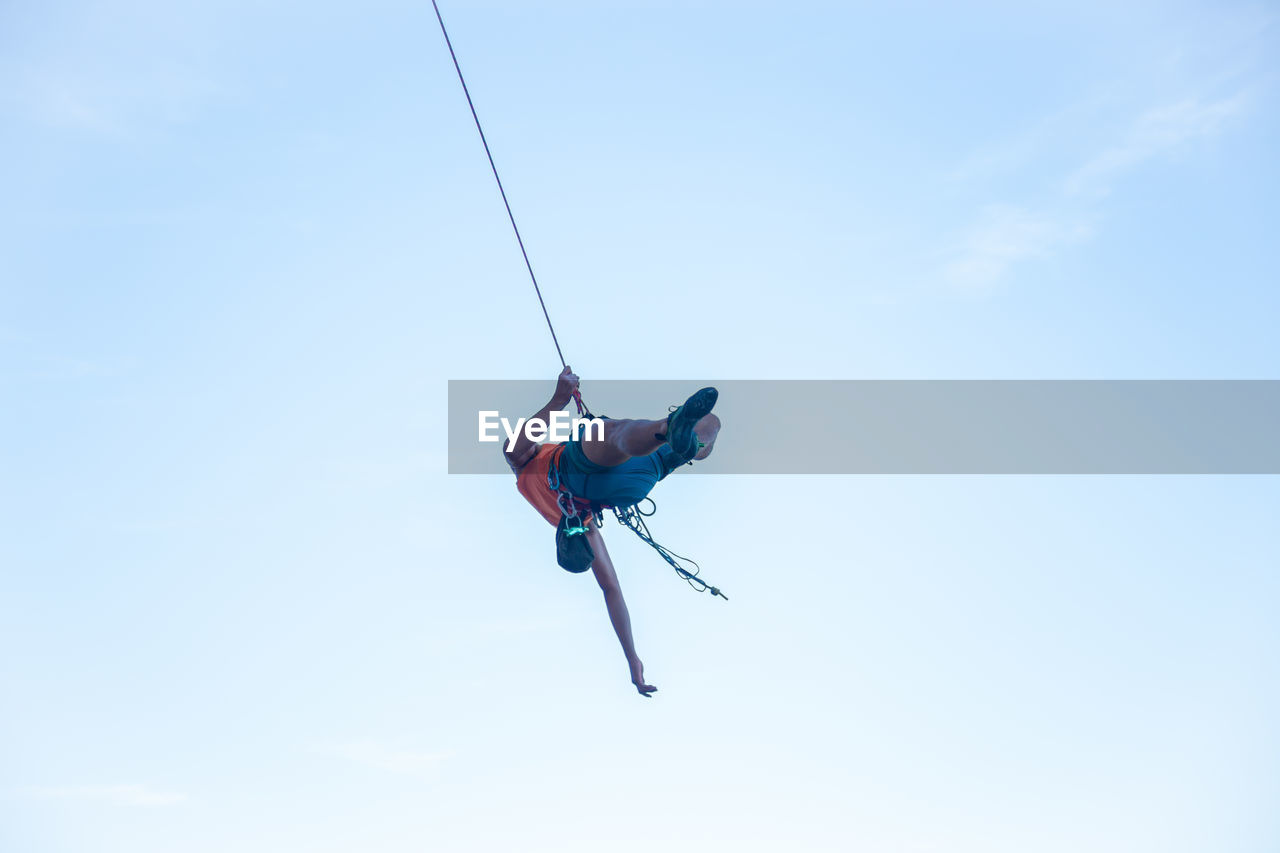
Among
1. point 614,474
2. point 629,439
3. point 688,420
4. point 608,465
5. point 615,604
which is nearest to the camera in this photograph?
point 688,420

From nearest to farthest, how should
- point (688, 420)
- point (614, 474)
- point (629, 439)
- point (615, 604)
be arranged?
1. point (688, 420)
2. point (629, 439)
3. point (614, 474)
4. point (615, 604)

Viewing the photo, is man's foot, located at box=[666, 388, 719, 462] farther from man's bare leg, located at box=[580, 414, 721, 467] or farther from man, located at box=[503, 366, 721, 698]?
man's bare leg, located at box=[580, 414, 721, 467]

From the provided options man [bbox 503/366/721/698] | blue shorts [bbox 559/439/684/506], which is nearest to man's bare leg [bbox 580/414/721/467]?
man [bbox 503/366/721/698]

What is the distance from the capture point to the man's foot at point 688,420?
8273 millimetres

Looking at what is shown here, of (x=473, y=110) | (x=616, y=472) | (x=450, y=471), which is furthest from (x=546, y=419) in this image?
(x=450, y=471)

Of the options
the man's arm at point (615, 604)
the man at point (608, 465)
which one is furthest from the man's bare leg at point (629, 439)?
the man's arm at point (615, 604)

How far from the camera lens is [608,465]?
9656mm

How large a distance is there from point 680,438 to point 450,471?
4512 millimetres

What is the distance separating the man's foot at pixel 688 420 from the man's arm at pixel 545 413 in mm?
970

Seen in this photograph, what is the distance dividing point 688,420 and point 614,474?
55.5 inches

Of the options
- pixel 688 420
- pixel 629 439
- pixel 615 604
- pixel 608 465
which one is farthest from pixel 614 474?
pixel 688 420

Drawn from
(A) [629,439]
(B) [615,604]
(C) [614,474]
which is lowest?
(B) [615,604]

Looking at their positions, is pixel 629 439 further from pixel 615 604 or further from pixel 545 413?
pixel 615 604

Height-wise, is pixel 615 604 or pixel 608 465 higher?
pixel 608 465
